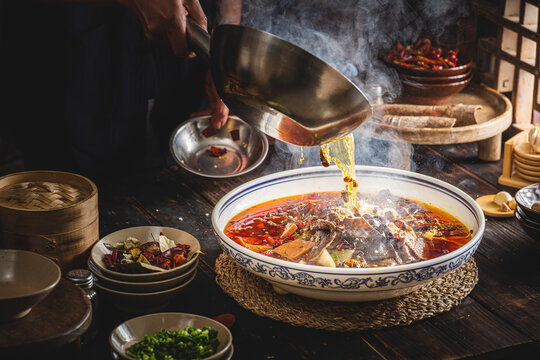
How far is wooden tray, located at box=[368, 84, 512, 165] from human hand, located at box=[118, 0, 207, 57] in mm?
1165

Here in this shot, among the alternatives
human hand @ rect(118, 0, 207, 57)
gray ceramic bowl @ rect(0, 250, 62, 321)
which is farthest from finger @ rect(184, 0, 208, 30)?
gray ceramic bowl @ rect(0, 250, 62, 321)

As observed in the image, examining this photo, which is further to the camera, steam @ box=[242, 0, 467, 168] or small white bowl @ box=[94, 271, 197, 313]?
steam @ box=[242, 0, 467, 168]

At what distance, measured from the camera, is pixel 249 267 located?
224 centimetres

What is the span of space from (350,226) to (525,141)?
1.36 m

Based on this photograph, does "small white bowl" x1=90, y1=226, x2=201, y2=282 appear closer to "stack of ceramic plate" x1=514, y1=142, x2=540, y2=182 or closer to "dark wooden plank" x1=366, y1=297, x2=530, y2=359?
"dark wooden plank" x1=366, y1=297, x2=530, y2=359

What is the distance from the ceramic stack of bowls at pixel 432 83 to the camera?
362cm

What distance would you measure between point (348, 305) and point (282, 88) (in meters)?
0.76

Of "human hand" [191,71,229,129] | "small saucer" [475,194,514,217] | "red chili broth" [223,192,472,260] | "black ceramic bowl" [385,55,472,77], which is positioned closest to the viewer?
"red chili broth" [223,192,472,260]

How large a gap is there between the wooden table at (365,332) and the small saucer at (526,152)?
0.18 m

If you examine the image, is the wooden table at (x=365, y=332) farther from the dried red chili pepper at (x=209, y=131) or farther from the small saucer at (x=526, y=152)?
the dried red chili pepper at (x=209, y=131)

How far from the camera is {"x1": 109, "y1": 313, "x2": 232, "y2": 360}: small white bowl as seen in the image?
6.45 ft

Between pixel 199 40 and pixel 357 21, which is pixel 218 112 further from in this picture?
pixel 357 21

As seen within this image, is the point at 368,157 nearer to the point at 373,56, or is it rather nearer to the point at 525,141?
the point at 525,141

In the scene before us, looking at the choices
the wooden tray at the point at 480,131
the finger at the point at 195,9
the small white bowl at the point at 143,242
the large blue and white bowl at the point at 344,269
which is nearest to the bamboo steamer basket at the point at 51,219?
the small white bowl at the point at 143,242
